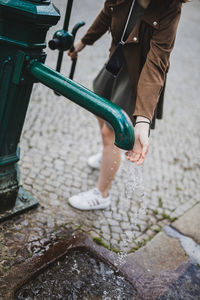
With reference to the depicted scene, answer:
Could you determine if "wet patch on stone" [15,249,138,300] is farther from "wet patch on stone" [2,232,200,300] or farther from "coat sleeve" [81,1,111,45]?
"coat sleeve" [81,1,111,45]

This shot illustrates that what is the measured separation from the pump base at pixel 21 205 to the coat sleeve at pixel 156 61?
1124 mm

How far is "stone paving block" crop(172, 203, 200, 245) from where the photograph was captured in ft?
8.64

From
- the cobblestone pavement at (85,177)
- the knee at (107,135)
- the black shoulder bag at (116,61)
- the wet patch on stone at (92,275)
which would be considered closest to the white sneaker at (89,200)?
the cobblestone pavement at (85,177)

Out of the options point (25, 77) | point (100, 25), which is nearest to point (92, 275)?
point (25, 77)

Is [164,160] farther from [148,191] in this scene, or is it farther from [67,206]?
[67,206]

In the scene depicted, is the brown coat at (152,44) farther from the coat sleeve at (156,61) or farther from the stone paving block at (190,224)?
the stone paving block at (190,224)

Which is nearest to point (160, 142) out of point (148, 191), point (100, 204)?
point (148, 191)

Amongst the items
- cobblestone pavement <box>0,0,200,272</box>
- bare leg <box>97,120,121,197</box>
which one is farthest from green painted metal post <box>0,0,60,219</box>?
bare leg <box>97,120,121,197</box>

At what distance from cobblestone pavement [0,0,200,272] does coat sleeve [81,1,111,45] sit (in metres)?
1.01

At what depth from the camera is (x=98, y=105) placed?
1.48m

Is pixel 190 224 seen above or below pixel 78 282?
above

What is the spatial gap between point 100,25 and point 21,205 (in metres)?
1.40

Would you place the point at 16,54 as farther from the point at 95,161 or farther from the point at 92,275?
the point at 95,161

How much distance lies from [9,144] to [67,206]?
0.78 meters
